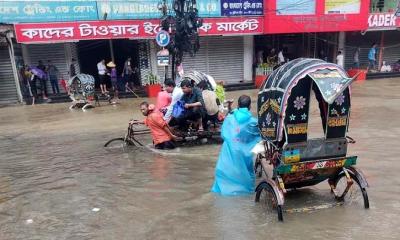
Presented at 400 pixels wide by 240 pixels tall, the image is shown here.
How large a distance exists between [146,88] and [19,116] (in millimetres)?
5746

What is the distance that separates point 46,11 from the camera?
16.8 metres

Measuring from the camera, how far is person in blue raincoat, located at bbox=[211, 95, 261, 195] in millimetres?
5977

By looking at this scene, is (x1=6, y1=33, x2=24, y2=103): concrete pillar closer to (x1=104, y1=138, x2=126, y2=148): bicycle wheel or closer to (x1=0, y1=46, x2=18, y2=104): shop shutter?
(x1=0, y1=46, x2=18, y2=104): shop shutter

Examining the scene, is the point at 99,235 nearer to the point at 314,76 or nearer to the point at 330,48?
the point at 314,76

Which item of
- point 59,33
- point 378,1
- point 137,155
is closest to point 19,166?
point 137,155

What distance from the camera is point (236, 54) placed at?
70.4ft

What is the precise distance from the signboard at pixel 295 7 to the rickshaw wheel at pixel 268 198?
15.3 metres

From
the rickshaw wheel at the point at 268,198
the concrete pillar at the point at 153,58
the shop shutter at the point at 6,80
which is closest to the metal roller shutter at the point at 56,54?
the shop shutter at the point at 6,80

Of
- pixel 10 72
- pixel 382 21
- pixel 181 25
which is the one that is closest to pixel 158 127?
pixel 181 25

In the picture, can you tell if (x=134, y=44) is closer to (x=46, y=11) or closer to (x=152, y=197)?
(x=46, y=11)

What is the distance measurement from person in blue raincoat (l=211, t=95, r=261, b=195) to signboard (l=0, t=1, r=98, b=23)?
13.1 m

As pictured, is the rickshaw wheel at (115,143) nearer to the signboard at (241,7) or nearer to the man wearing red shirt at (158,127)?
the man wearing red shirt at (158,127)

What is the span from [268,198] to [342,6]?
17448 millimetres

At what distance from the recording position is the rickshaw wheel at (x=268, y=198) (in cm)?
529
